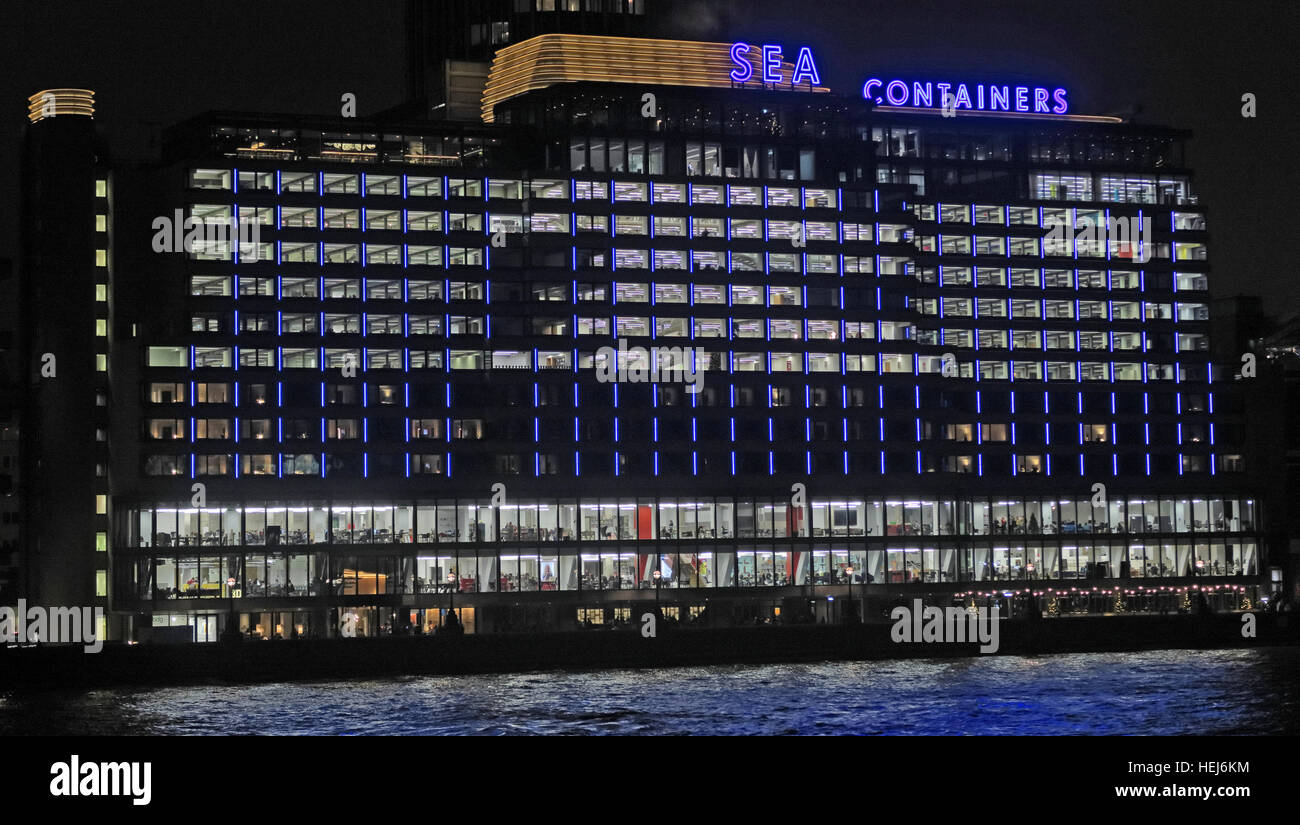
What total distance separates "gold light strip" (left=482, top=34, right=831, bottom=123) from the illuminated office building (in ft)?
0.92

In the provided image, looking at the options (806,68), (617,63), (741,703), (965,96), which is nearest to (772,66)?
(806,68)

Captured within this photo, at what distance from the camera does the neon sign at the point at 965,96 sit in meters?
170

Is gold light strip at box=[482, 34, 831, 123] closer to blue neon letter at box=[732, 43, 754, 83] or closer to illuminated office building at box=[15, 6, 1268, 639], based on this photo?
illuminated office building at box=[15, 6, 1268, 639]

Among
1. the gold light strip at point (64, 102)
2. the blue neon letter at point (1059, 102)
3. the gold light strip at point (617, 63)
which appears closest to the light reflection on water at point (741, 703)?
the gold light strip at point (64, 102)

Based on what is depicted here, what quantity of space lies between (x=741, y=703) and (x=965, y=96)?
83.8 metres

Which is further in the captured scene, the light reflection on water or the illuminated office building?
the illuminated office building

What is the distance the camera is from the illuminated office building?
497 feet

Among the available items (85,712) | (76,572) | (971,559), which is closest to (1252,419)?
(971,559)

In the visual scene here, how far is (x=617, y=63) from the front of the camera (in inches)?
6604

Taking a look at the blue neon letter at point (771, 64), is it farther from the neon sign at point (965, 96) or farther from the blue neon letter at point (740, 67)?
the neon sign at point (965, 96)

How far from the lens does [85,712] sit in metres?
102

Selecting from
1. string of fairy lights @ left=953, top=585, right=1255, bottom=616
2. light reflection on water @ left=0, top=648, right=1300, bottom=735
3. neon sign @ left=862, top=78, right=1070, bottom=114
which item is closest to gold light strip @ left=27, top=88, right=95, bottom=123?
light reflection on water @ left=0, top=648, right=1300, bottom=735

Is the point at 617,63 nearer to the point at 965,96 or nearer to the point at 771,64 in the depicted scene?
the point at 771,64
